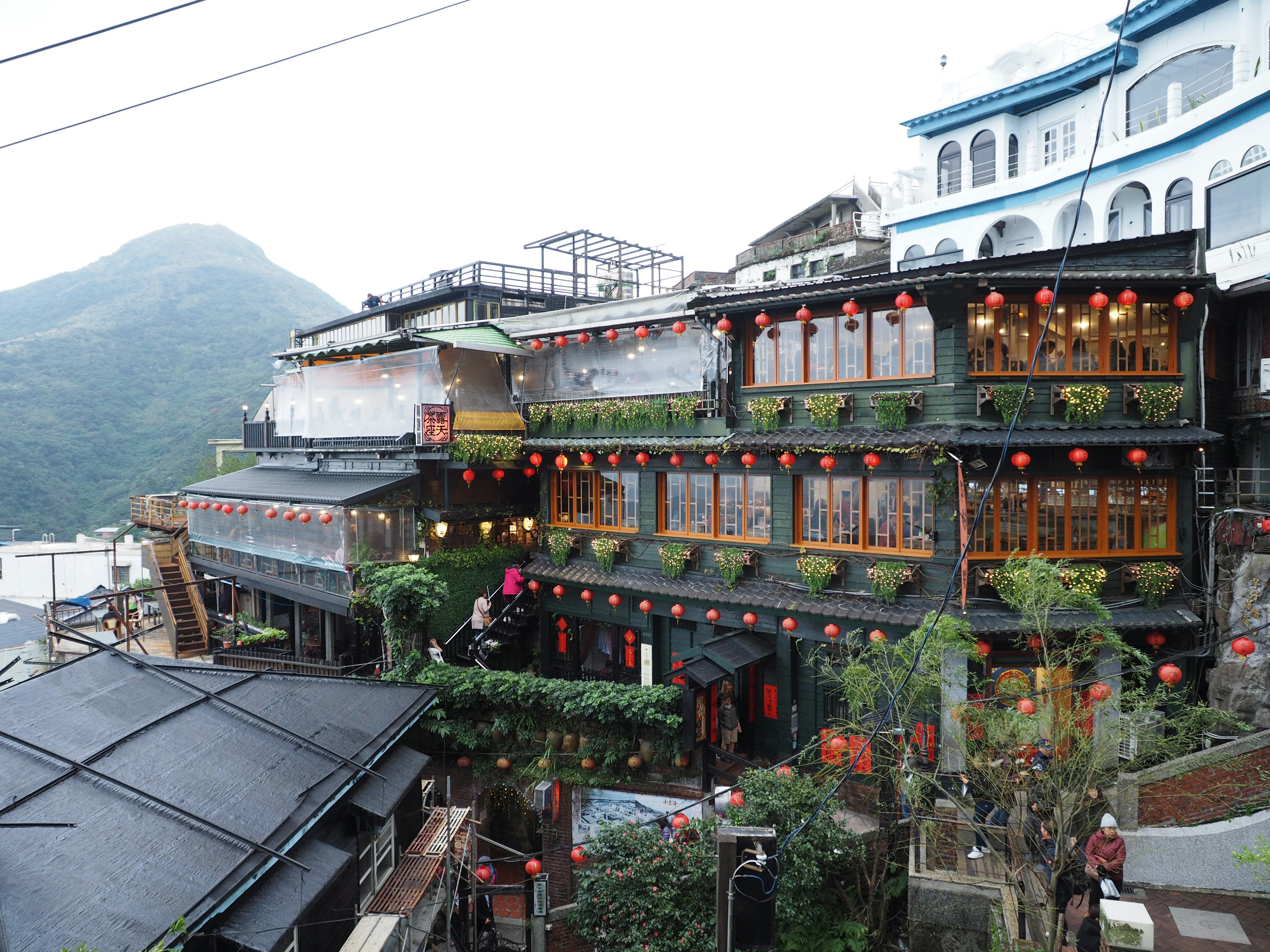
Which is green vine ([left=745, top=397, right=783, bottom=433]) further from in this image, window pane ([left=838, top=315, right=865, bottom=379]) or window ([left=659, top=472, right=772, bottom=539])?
window pane ([left=838, top=315, right=865, bottom=379])

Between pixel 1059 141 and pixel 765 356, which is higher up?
pixel 1059 141

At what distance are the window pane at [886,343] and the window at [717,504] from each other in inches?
157

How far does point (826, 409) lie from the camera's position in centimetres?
1828

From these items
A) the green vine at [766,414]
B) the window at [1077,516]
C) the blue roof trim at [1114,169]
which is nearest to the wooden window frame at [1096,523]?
the window at [1077,516]

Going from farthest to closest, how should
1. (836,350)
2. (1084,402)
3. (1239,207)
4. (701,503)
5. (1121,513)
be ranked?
(701,503) → (836,350) → (1239,207) → (1121,513) → (1084,402)

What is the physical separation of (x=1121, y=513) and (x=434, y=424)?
719 inches

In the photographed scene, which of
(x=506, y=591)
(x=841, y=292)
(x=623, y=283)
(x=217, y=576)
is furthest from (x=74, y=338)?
(x=841, y=292)

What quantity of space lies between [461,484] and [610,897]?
1444cm

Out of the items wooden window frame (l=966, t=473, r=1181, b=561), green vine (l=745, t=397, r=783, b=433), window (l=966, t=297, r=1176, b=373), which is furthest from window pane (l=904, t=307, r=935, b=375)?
green vine (l=745, t=397, r=783, b=433)

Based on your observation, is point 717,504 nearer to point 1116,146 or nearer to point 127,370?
point 1116,146

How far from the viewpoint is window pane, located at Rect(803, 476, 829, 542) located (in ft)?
62.8

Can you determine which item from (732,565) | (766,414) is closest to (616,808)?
(732,565)

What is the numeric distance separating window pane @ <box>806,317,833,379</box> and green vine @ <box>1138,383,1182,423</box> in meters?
6.64

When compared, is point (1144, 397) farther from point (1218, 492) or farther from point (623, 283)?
point (623, 283)
